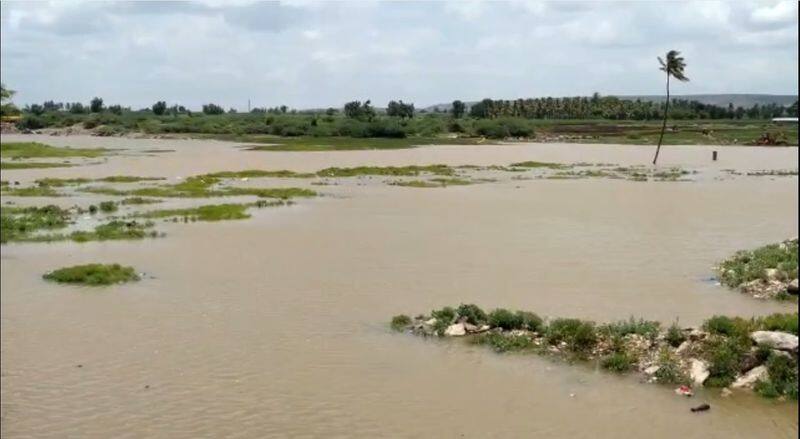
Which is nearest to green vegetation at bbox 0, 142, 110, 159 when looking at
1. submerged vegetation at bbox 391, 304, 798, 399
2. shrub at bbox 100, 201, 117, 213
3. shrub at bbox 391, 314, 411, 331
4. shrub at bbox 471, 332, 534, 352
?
shrub at bbox 100, 201, 117, 213

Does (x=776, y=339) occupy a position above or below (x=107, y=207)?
above

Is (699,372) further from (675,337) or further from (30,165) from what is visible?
(30,165)

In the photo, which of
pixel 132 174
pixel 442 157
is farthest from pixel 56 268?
pixel 442 157

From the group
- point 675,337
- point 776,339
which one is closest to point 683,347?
point 675,337

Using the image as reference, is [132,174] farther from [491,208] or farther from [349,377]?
[349,377]

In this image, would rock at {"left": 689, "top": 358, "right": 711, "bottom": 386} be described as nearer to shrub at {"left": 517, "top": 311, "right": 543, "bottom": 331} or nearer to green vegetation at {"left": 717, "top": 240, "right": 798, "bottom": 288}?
shrub at {"left": 517, "top": 311, "right": 543, "bottom": 331}

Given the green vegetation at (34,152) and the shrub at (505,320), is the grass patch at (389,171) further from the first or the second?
the shrub at (505,320)

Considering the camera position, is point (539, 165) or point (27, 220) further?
point (539, 165)

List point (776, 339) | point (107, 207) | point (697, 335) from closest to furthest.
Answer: point (776, 339)
point (697, 335)
point (107, 207)
